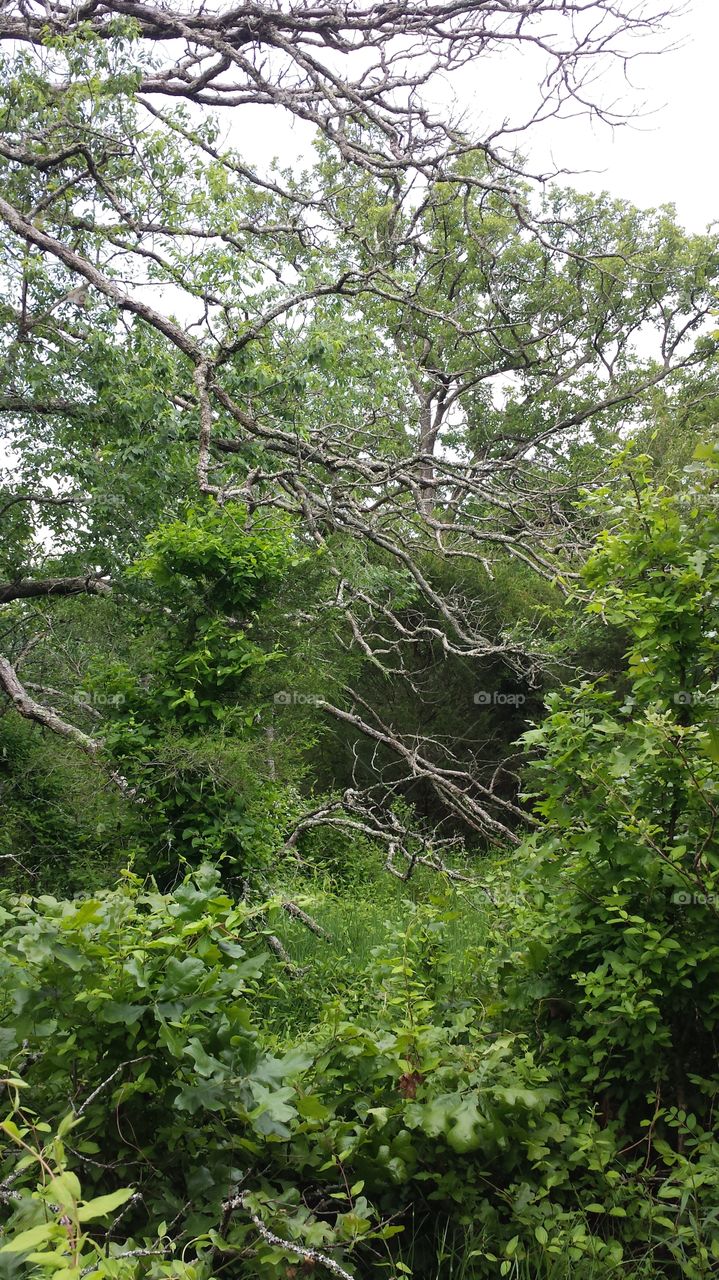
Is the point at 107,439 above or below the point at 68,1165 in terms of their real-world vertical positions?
above

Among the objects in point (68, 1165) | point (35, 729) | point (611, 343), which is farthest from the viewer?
point (611, 343)

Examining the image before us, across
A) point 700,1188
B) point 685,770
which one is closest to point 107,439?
point 685,770

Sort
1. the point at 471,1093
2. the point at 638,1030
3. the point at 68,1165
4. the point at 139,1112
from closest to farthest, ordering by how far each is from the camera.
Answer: the point at 68,1165
the point at 139,1112
the point at 471,1093
the point at 638,1030

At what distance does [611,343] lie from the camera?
66.6ft

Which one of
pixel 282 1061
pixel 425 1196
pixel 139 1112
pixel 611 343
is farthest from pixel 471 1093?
pixel 611 343

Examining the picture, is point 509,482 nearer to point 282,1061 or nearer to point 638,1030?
point 638,1030

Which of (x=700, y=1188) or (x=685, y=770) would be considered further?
(x=685, y=770)

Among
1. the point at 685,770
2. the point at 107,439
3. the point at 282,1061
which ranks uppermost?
the point at 107,439

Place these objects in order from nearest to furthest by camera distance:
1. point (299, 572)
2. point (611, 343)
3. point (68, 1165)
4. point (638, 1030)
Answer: point (68, 1165) → point (638, 1030) → point (299, 572) → point (611, 343)

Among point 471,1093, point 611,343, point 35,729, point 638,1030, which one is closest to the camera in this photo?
point 471,1093

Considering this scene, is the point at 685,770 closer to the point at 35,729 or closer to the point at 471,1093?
the point at 471,1093

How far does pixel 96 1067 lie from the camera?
8.28 feet

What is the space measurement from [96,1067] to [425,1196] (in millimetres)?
1178

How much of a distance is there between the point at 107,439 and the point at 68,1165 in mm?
6523
